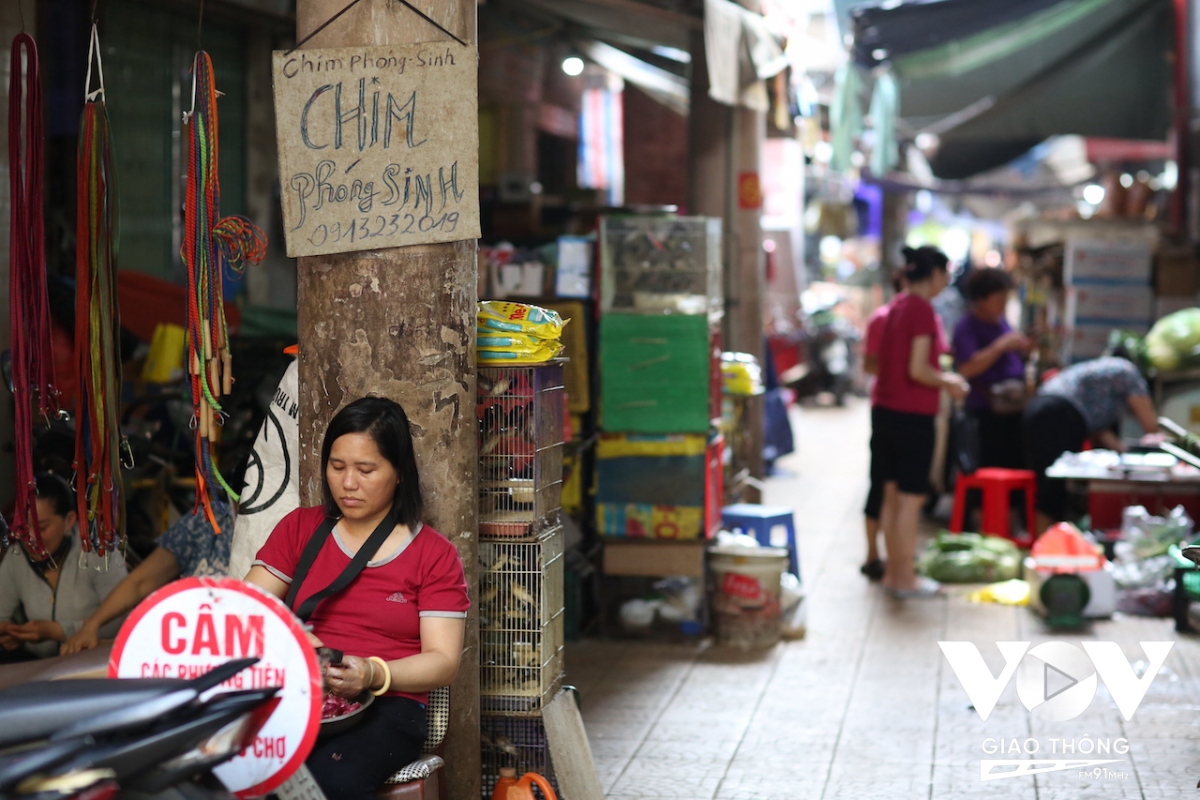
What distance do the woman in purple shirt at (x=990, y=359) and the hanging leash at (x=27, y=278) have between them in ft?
23.4

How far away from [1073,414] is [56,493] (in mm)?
6674

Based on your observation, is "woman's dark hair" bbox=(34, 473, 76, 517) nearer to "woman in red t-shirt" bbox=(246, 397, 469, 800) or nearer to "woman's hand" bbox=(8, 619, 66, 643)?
"woman's hand" bbox=(8, 619, 66, 643)

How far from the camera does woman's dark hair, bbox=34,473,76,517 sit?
505 centimetres

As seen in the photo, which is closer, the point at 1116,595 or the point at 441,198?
the point at 441,198

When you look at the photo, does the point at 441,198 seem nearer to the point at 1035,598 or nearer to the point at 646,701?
the point at 646,701

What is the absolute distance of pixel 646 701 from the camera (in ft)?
20.0

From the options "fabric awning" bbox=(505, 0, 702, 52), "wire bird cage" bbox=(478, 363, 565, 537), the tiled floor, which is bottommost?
the tiled floor

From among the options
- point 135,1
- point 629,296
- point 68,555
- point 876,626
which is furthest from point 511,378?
point 135,1

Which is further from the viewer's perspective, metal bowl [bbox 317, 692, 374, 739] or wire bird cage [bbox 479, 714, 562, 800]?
wire bird cage [bbox 479, 714, 562, 800]

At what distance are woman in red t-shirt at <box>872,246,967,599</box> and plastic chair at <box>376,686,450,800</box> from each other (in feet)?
15.3

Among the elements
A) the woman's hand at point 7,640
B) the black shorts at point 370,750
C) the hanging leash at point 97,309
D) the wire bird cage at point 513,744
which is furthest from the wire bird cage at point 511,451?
the woman's hand at point 7,640

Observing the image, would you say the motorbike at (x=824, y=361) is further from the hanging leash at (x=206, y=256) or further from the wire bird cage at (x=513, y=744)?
the hanging leash at (x=206, y=256)

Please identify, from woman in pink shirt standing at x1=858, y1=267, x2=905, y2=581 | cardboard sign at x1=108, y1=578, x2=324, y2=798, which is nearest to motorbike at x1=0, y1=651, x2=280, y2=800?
cardboard sign at x1=108, y1=578, x2=324, y2=798

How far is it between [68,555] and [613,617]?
3.04 meters
